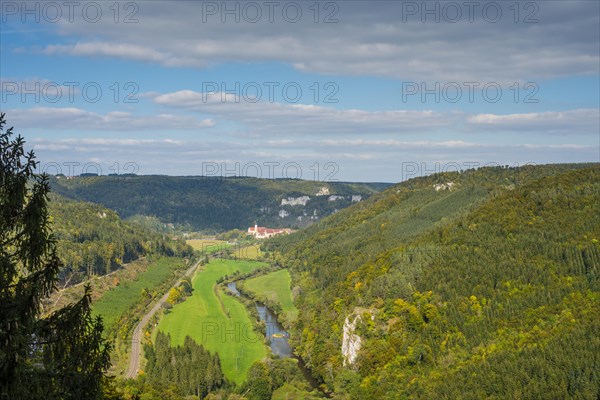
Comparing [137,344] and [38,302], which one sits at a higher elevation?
[38,302]

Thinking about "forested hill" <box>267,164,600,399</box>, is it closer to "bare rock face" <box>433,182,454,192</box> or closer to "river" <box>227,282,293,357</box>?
"river" <box>227,282,293,357</box>

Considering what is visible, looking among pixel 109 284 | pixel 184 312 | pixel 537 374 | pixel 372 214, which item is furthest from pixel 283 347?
pixel 372 214

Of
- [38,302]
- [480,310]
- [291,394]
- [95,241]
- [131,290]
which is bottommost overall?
[291,394]

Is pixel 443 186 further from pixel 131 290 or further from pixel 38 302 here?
pixel 38 302

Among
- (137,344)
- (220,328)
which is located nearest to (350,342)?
(220,328)

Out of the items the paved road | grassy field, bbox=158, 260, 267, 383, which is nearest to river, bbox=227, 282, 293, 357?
grassy field, bbox=158, 260, 267, 383
